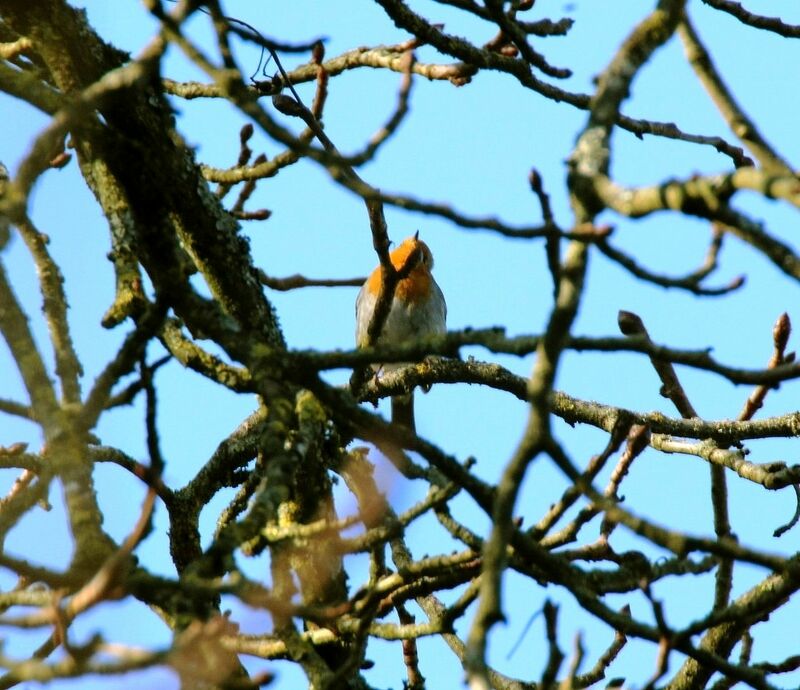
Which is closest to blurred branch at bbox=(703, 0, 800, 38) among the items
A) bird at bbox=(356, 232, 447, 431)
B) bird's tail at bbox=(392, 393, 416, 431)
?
bird at bbox=(356, 232, 447, 431)

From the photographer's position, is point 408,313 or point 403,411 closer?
point 408,313

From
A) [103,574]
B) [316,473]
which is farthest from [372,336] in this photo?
[103,574]

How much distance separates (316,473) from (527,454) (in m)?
1.75

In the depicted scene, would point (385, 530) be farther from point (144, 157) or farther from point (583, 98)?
point (583, 98)

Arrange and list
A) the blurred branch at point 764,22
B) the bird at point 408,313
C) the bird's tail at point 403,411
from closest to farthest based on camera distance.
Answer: the blurred branch at point 764,22, the bird at point 408,313, the bird's tail at point 403,411

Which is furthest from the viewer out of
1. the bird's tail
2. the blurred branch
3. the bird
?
the bird's tail

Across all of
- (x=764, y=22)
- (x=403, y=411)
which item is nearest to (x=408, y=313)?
(x=403, y=411)

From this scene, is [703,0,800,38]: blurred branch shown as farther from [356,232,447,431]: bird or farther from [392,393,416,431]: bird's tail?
[392,393,416,431]: bird's tail

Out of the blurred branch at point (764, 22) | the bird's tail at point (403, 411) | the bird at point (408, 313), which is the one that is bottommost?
the blurred branch at point (764, 22)

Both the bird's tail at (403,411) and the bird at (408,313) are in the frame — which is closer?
the bird at (408,313)

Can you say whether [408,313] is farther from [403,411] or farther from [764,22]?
[764,22]

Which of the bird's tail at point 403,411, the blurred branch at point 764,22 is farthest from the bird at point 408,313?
the blurred branch at point 764,22

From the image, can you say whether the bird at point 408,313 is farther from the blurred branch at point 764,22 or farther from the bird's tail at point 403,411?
the blurred branch at point 764,22

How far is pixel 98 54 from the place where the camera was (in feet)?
12.8
